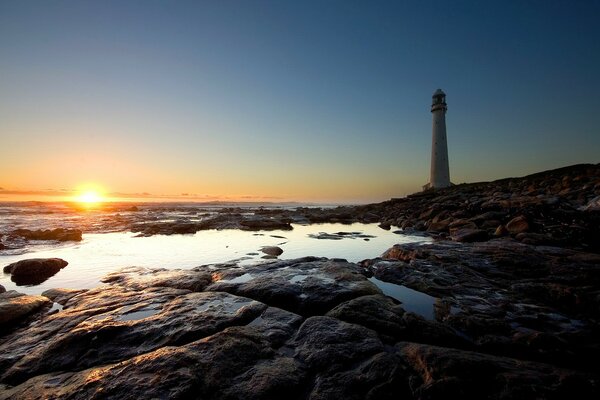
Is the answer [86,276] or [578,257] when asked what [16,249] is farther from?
[578,257]

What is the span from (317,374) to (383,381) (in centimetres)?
71

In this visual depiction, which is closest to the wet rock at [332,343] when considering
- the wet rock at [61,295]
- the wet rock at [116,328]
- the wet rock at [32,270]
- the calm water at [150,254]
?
the wet rock at [116,328]

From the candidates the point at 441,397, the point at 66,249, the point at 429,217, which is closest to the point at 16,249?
the point at 66,249

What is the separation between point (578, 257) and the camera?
21.8 ft

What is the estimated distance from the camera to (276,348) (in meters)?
3.59

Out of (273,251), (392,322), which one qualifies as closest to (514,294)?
(392,322)

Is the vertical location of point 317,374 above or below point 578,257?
below

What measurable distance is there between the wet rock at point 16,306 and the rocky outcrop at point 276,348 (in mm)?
410

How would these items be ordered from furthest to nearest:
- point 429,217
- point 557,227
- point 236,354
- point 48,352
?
1. point 429,217
2. point 557,227
3. point 48,352
4. point 236,354

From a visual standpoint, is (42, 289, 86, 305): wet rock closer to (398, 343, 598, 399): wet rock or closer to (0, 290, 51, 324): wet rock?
(0, 290, 51, 324): wet rock

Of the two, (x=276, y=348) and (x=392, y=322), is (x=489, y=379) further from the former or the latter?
(x=276, y=348)

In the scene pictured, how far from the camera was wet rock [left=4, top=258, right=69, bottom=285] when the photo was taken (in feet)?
24.9

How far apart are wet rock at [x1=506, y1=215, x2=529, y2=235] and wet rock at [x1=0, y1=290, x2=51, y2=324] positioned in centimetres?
1512

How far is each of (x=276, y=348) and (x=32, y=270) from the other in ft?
28.4
